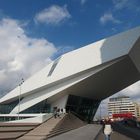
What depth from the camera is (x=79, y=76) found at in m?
39.8

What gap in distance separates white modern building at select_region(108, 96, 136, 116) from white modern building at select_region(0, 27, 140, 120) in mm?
108658

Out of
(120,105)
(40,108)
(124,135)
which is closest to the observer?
(124,135)

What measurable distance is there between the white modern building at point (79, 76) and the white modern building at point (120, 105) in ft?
356

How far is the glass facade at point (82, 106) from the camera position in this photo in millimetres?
47069

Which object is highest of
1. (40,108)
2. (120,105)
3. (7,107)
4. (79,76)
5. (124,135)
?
(120,105)

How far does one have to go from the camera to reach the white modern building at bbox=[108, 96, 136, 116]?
156375 millimetres

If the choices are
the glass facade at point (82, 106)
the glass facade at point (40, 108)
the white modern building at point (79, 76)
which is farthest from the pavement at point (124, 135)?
the glass facade at point (82, 106)

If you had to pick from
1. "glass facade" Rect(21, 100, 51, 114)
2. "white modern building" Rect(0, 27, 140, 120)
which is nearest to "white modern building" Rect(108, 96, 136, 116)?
"white modern building" Rect(0, 27, 140, 120)

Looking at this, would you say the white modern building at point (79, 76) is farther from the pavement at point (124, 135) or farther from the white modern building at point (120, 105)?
the white modern building at point (120, 105)

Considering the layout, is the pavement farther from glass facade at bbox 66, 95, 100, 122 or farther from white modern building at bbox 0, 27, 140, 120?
glass facade at bbox 66, 95, 100, 122

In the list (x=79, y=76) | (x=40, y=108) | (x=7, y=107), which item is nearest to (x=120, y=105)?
(x=40, y=108)

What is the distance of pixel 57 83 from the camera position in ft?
138

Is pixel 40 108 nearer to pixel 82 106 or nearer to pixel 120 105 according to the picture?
pixel 82 106

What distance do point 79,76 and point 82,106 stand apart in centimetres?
1439
